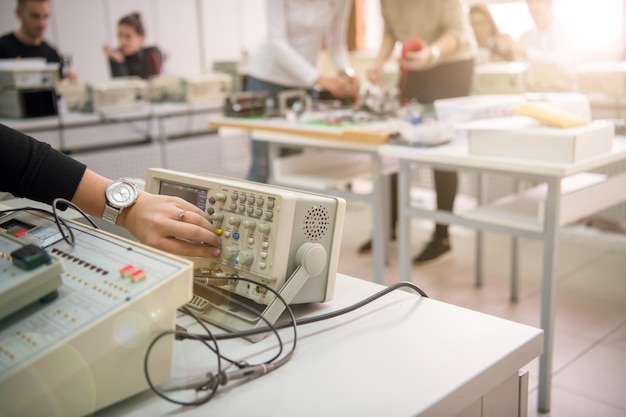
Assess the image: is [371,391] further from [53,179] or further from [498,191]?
[498,191]

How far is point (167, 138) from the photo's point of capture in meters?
4.17

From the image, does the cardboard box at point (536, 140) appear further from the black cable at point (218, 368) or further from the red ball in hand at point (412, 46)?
the black cable at point (218, 368)

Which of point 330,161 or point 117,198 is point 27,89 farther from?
point 117,198

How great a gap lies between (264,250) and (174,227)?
0.14 m

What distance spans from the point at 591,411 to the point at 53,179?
169 cm

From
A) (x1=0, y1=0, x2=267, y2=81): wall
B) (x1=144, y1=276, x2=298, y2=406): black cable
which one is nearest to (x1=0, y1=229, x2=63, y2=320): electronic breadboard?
(x1=144, y1=276, x2=298, y2=406): black cable

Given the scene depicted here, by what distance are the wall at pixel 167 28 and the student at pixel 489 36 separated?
306 centimetres

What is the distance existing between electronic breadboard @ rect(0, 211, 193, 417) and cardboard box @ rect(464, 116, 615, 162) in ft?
4.62

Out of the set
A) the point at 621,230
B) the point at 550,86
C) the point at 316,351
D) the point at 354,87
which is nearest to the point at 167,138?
the point at 354,87

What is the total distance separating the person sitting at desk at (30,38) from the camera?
463cm

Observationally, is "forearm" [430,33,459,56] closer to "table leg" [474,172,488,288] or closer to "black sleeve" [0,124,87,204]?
"table leg" [474,172,488,288]

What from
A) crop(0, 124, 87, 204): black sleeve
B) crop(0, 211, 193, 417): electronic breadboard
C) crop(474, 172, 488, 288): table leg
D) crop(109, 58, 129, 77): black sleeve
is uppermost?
crop(109, 58, 129, 77): black sleeve

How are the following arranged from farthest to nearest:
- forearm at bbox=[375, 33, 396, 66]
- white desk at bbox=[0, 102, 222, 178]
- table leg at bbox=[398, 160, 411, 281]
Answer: white desk at bbox=[0, 102, 222, 178] < forearm at bbox=[375, 33, 396, 66] < table leg at bbox=[398, 160, 411, 281]

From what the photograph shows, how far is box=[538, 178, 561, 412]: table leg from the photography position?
1.90 metres
